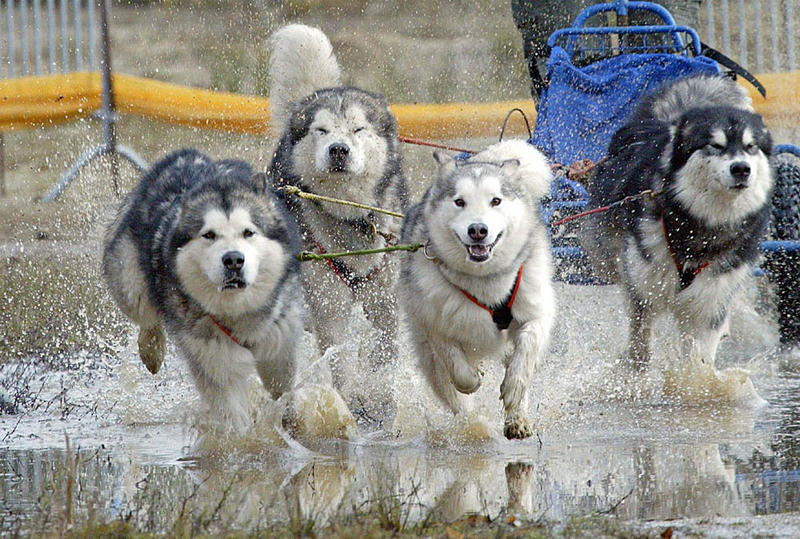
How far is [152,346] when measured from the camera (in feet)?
18.9

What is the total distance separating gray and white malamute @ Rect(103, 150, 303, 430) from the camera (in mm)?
4609

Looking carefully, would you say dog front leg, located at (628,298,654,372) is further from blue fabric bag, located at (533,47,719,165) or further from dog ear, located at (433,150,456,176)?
dog ear, located at (433,150,456,176)

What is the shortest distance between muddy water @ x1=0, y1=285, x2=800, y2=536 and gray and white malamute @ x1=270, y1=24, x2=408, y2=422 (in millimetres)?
413

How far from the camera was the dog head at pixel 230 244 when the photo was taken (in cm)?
454

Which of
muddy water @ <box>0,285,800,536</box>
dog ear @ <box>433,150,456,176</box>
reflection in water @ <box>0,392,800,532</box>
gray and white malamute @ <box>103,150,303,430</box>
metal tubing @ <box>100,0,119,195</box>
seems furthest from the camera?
metal tubing @ <box>100,0,119,195</box>

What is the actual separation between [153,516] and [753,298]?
640 cm

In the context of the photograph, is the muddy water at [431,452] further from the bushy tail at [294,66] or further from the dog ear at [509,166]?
the bushy tail at [294,66]

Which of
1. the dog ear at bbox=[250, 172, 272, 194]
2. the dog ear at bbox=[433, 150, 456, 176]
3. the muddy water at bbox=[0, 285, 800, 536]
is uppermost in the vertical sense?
the dog ear at bbox=[433, 150, 456, 176]

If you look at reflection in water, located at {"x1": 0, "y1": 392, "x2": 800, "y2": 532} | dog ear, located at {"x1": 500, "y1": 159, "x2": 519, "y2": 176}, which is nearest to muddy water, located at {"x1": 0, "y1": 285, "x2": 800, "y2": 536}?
reflection in water, located at {"x1": 0, "y1": 392, "x2": 800, "y2": 532}

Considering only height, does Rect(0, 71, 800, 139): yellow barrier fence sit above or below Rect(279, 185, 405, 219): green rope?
above

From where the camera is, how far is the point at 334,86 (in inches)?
264

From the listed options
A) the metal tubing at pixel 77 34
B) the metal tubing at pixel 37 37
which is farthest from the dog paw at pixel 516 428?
the metal tubing at pixel 37 37

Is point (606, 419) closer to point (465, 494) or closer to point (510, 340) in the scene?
point (510, 340)

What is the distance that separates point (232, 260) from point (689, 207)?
2.59 meters
